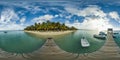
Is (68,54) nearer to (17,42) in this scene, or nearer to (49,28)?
(49,28)

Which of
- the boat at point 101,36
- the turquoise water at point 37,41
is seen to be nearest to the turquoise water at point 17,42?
the turquoise water at point 37,41

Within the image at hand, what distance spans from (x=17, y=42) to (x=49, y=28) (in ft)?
1.56

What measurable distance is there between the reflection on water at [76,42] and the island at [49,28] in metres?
0.08

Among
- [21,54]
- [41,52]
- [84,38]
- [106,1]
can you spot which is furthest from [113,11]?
[21,54]

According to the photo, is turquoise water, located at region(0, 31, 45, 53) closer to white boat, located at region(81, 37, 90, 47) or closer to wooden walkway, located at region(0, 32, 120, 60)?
wooden walkway, located at region(0, 32, 120, 60)

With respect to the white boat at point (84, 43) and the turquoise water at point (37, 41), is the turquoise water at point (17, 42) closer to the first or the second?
the turquoise water at point (37, 41)

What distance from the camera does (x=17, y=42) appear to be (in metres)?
4.16

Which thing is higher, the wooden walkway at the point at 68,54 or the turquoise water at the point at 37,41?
the turquoise water at the point at 37,41

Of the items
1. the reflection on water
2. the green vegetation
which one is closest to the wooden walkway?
the reflection on water

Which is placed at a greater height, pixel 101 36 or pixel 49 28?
pixel 49 28

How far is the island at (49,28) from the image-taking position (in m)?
4.15

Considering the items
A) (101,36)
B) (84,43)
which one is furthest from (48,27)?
(101,36)

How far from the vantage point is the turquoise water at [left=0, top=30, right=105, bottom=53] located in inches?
163

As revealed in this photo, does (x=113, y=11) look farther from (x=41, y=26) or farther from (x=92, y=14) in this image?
(x=41, y=26)
